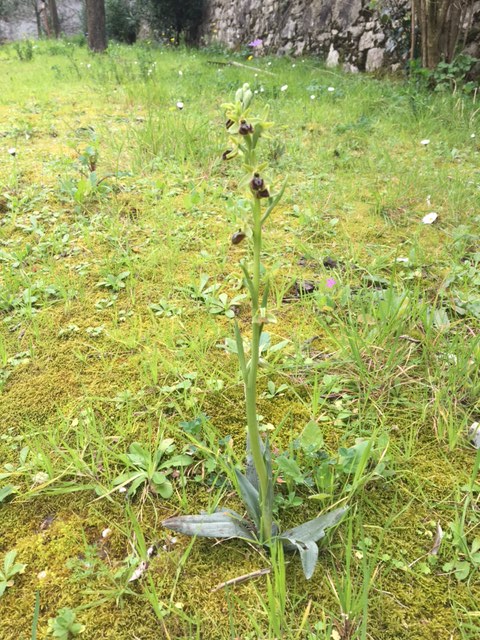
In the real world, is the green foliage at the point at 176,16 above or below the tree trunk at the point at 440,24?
above

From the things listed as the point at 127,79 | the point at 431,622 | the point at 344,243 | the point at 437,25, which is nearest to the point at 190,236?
the point at 344,243

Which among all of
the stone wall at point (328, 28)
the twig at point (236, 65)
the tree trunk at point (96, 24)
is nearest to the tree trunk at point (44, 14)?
the stone wall at point (328, 28)

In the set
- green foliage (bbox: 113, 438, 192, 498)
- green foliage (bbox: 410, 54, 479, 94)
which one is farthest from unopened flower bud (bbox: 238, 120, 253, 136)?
green foliage (bbox: 410, 54, 479, 94)

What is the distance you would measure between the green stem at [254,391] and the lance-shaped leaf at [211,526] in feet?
0.20

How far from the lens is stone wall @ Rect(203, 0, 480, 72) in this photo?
599cm

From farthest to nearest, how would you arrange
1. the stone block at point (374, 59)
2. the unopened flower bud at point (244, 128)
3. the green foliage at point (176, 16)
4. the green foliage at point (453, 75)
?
the green foliage at point (176, 16)
the stone block at point (374, 59)
the green foliage at point (453, 75)
the unopened flower bud at point (244, 128)

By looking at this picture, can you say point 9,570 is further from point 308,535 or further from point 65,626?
point 308,535

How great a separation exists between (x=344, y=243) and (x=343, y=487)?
155 cm

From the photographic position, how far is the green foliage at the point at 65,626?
98 centimetres

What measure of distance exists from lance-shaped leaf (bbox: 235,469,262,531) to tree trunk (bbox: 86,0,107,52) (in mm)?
11075

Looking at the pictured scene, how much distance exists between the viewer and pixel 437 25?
4.93 metres

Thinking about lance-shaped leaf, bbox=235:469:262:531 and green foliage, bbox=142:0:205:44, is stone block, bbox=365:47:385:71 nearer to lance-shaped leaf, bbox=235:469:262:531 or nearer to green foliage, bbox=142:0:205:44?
lance-shaped leaf, bbox=235:469:262:531

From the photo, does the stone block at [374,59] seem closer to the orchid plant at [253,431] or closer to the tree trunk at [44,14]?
the orchid plant at [253,431]

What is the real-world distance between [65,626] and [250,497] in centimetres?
50
